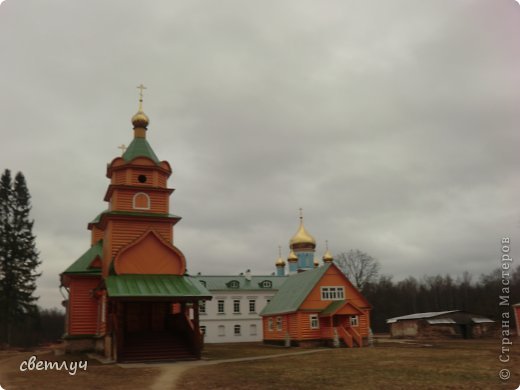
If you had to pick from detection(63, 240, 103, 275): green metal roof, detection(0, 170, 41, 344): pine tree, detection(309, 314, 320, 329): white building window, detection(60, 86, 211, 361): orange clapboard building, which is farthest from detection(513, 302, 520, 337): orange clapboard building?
detection(0, 170, 41, 344): pine tree

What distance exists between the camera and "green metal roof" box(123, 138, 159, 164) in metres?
26.9

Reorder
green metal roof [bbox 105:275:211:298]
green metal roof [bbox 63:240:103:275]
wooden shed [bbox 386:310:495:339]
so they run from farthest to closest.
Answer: wooden shed [bbox 386:310:495:339] < green metal roof [bbox 63:240:103:275] < green metal roof [bbox 105:275:211:298]

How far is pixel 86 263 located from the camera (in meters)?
28.2

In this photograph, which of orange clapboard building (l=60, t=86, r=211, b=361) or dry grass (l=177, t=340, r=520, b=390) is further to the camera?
orange clapboard building (l=60, t=86, r=211, b=361)

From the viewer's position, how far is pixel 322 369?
59.4 feet

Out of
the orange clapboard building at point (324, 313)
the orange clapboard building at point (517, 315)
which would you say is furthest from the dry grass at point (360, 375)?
the orange clapboard building at point (517, 315)

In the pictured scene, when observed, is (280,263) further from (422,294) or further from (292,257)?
(422,294)

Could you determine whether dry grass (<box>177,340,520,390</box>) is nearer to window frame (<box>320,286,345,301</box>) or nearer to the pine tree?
window frame (<box>320,286,345,301</box>)

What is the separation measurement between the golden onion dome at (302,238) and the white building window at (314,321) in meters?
24.9

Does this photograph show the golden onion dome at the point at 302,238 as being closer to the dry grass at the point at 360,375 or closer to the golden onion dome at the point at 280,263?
the golden onion dome at the point at 280,263

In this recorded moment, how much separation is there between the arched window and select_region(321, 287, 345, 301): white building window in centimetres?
1674

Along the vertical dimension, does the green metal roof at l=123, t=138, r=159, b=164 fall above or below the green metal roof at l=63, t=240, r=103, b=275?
above

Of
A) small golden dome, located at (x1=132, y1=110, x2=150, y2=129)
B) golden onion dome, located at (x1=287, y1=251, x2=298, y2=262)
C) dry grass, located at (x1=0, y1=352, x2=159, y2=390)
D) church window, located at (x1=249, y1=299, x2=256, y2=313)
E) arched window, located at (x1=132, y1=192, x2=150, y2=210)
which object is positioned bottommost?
dry grass, located at (x1=0, y1=352, x2=159, y2=390)

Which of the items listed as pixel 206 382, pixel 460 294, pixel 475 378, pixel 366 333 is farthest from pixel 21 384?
pixel 460 294
